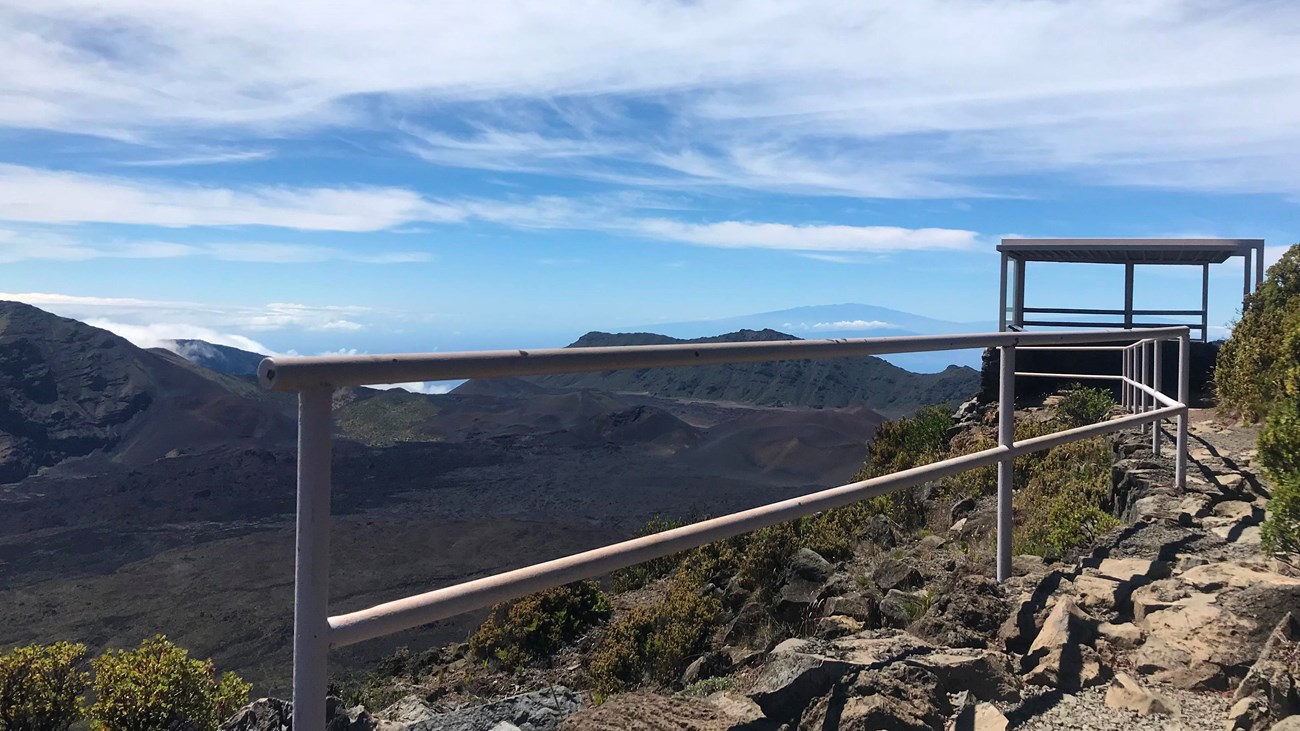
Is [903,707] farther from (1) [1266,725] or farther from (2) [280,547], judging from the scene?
(2) [280,547]

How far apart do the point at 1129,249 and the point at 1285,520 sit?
500 inches

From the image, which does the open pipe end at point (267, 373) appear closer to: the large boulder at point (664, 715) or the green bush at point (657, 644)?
the large boulder at point (664, 715)

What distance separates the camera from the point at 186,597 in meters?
30.5

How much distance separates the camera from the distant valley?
3028 centimetres

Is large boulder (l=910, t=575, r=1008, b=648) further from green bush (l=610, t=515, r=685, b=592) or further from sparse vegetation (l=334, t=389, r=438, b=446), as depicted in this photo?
sparse vegetation (l=334, t=389, r=438, b=446)

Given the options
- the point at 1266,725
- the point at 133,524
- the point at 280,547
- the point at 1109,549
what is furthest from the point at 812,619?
the point at 133,524

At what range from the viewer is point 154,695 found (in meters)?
6.36

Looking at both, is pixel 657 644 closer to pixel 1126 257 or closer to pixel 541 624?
pixel 541 624

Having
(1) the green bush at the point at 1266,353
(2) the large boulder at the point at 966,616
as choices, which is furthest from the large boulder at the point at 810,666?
(1) the green bush at the point at 1266,353

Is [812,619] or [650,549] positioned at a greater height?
[650,549]

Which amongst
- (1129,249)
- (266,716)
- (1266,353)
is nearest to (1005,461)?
(266,716)

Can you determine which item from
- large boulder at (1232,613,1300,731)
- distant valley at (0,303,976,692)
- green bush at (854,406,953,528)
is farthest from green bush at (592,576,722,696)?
distant valley at (0,303,976,692)

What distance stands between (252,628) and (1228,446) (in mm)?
26522

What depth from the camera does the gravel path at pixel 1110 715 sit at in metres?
2.39
